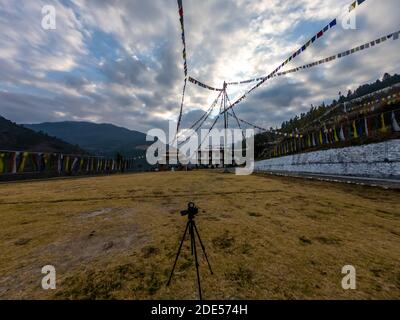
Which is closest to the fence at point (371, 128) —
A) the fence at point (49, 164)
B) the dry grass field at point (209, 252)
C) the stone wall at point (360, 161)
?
the stone wall at point (360, 161)

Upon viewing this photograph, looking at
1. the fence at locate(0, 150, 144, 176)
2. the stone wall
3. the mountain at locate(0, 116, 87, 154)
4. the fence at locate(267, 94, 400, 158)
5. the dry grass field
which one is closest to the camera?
the dry grass field

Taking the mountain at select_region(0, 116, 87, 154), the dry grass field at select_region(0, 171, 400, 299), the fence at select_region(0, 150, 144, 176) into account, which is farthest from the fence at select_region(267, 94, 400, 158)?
the mountain at select_region(0, 116, 87, 154)

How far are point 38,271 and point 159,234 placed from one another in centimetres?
233

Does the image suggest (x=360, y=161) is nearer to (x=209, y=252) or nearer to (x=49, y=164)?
(x=209, y=252)

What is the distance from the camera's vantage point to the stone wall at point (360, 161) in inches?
544

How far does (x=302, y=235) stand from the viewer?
4730 mm

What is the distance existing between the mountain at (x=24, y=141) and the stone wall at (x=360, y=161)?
293 ft

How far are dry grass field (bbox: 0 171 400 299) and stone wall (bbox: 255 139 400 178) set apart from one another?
32.3ft

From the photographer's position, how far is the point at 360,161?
1669 cm

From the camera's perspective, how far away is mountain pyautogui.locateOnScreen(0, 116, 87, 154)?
6738 cm

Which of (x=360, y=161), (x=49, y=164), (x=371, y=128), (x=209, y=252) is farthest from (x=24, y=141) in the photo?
(x=371, y=128)

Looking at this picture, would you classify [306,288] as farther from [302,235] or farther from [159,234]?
[159,234]

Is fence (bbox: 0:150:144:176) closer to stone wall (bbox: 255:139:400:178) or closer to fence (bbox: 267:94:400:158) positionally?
stone wall (bbox: 255:139:400:178)
